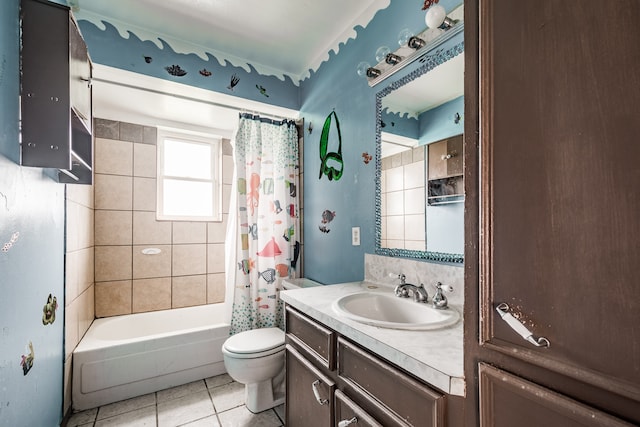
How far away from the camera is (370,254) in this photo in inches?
66.6

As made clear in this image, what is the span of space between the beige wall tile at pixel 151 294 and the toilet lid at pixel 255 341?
1241 millimetres

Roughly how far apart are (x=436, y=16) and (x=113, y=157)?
2818mm

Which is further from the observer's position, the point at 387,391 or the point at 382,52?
the point at 382,52

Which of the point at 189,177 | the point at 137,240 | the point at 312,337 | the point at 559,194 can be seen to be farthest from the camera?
the point at 189,177

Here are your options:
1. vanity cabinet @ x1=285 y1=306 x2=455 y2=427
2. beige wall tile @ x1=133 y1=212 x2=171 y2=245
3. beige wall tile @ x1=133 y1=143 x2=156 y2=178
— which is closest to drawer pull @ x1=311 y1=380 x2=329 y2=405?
vanity cabinet @ x1=285 y1=306 x2=455 y2=427

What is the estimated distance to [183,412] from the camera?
1.81 metres

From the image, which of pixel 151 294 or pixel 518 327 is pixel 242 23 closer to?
pixel 518 327

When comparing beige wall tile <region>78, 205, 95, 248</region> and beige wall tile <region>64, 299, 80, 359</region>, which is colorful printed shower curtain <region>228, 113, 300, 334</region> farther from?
beige wall tile <region>78, 205, 95, 248</region>

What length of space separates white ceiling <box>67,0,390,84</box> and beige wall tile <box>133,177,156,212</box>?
1.31m

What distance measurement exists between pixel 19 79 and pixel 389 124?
161 centimetres

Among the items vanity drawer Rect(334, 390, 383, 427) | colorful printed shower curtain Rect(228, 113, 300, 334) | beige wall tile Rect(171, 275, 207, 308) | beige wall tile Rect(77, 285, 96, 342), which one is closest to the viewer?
vanity drawer Rect(334, 390, 383, 427)

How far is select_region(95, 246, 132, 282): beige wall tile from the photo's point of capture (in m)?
2.54

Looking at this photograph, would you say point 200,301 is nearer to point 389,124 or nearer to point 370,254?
point 370,254

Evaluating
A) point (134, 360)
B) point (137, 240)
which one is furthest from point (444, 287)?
point (137, 240)
